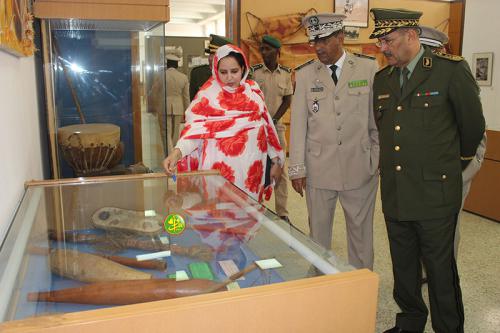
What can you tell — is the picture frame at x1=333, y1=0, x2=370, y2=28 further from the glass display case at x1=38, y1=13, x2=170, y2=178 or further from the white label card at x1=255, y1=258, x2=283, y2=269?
the white label card at x1=255, y1=258, x2=283, y2=269

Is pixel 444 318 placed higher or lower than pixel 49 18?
lower

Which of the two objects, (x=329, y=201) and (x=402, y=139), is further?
(x=329, y=201)

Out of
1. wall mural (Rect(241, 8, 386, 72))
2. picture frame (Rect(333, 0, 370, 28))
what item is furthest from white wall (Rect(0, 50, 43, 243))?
picture frame (Rect(333, 0, 370, 28))

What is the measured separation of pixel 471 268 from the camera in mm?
3062

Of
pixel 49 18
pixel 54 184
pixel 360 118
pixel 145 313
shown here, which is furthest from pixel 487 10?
pixel 145 313

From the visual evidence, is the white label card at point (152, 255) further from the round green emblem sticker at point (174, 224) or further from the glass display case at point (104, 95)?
the glass display case at point (104, 95)

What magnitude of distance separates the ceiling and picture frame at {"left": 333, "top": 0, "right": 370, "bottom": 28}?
2.59 meters

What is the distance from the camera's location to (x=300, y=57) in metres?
7.66

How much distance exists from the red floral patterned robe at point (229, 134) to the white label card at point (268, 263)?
139 centimetres

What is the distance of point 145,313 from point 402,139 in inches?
59.5

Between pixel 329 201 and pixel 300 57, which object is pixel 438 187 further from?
pixel 300 57

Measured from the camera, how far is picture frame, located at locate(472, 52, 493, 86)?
462cm

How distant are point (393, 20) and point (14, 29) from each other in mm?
1445

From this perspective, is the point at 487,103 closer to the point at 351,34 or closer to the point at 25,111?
the point at 351,34
